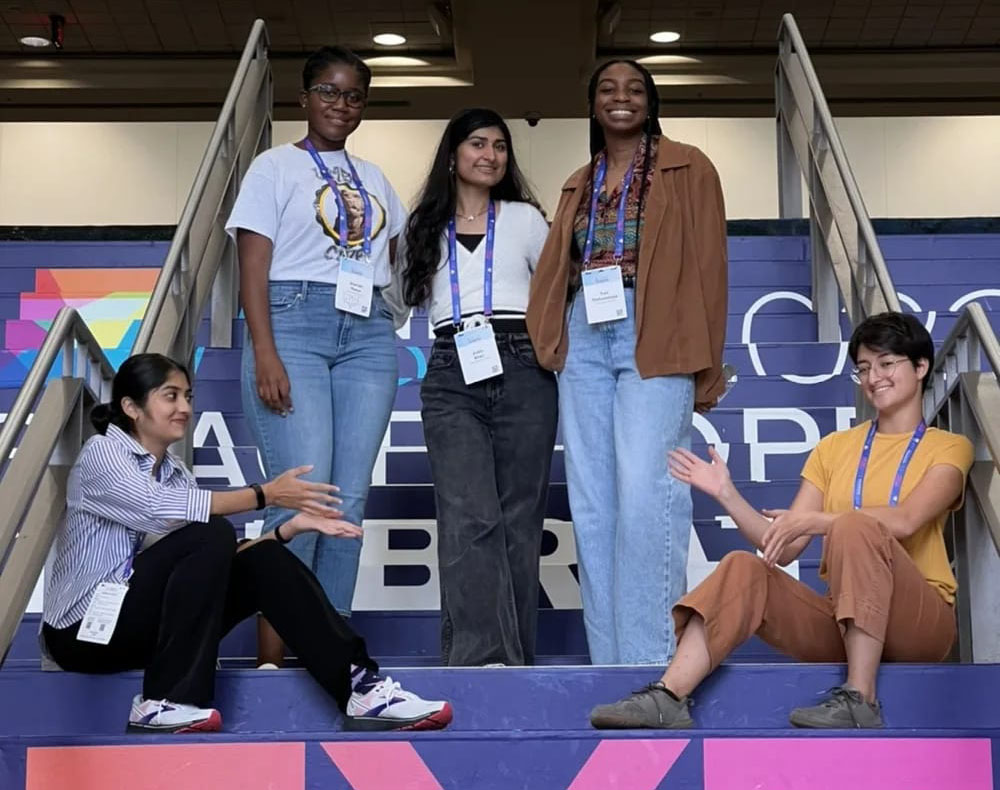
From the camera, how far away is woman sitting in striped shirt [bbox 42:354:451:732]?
3447 millimetres

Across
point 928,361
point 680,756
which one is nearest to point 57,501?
point 680,756

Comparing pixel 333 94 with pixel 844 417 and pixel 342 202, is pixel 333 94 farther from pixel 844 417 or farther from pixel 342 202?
pixel 844 417

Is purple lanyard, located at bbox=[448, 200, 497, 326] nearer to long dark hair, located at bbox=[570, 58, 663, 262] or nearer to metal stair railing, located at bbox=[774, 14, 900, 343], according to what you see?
long dark hair, located at bbox=[570, 58, 663, 262]

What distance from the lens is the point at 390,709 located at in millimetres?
3414

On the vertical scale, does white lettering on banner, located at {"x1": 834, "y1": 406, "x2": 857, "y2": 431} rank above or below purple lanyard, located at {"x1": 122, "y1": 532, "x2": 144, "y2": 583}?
above

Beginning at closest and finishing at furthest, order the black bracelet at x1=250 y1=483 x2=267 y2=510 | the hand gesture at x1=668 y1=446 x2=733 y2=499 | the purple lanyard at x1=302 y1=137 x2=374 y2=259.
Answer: the hand gesture at x1=668 y1=446 x2=733 y2=499, the black bracelet at x1=250 y1=483 x2=267 y2=510, the purple lanyard at x1=302 y1=137 x2=374 y2=259

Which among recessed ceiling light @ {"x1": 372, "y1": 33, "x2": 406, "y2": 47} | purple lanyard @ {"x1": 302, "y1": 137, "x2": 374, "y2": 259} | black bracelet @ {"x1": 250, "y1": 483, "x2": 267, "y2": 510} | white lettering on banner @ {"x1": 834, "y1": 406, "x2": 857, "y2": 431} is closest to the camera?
black bracelet @ {"x1": 250, "y1": 483, "x2": 267, "y2": 510}

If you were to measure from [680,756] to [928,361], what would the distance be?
1.15m

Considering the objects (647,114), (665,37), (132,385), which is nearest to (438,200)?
(647,114)

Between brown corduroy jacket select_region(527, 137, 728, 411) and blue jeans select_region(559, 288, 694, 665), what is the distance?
0.05m

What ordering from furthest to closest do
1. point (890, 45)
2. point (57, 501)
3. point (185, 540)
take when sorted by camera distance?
1. point (890, 45)
2. point (57, 501)
3. point (185, 540)

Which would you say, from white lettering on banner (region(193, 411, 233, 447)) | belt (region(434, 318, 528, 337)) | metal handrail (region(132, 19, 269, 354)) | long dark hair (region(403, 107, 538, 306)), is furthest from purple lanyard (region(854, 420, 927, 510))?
white lettering on banner (region(193, 411, 233, 447))

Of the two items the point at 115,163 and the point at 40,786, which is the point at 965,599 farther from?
the point at 115,163

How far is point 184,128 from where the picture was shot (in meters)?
9.08
